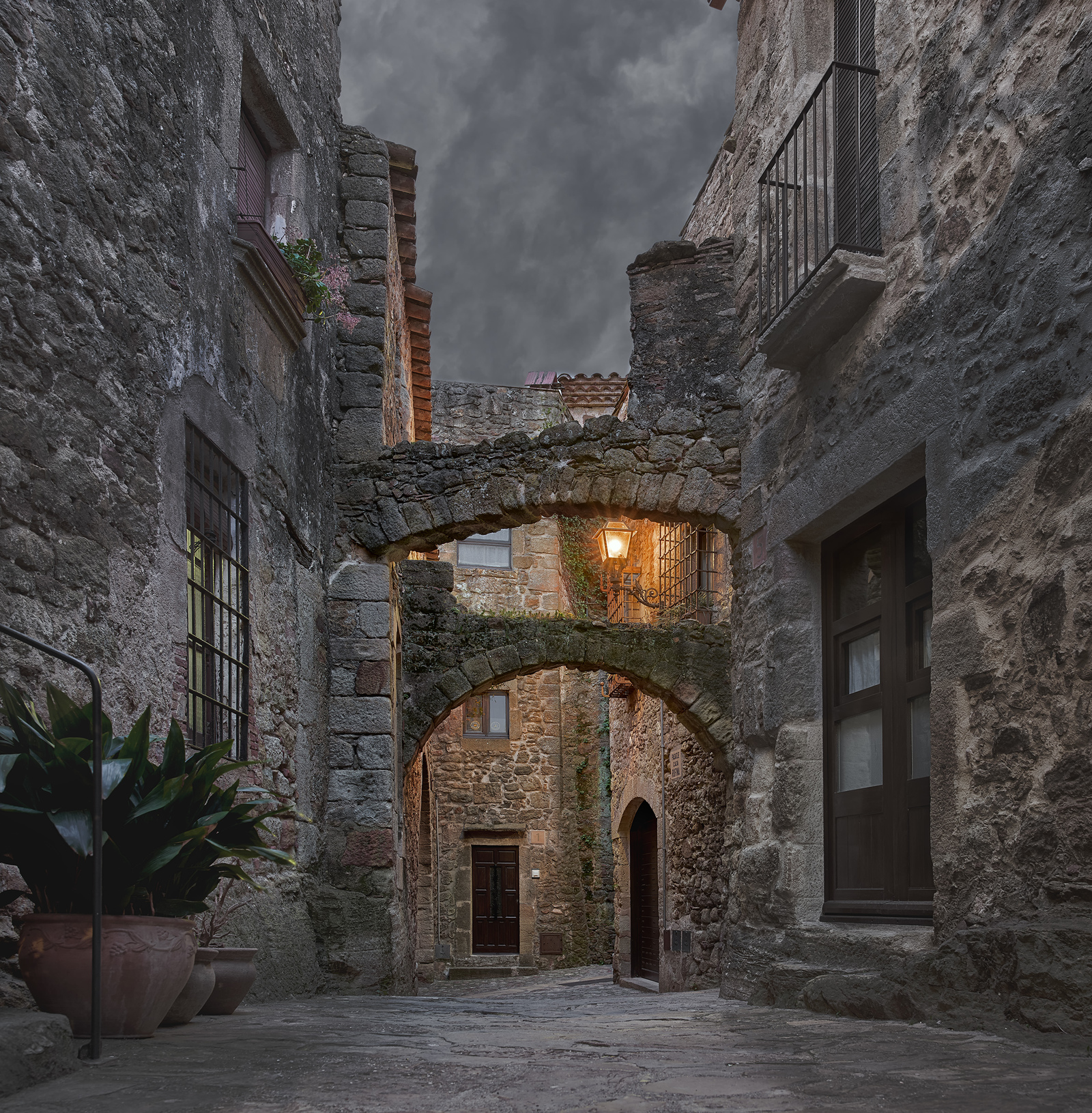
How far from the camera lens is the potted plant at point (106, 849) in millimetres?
2832

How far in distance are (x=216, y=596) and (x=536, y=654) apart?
15.1ft

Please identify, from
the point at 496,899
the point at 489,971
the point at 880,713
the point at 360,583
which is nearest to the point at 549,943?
the point at 489,971

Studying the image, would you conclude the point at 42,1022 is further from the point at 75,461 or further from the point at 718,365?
the point at 718,365

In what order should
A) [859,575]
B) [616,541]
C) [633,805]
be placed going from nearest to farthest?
1. [859,575]
2. [633,805]
3. [616,541]

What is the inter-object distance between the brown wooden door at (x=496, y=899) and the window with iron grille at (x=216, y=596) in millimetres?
12530

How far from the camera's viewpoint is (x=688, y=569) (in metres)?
11.4

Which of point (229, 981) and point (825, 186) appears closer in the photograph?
point (229, 981)

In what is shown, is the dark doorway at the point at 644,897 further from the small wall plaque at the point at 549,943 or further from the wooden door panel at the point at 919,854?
the wooden door panel at the point at 919,854

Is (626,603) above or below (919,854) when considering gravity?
above

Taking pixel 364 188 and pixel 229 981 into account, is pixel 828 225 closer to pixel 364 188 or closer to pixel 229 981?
pixel 229 981

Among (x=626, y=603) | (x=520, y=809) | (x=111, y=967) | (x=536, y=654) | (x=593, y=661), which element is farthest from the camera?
(x=520, y=809)

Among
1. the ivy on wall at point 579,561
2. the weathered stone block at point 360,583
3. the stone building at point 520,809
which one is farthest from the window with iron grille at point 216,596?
the ivy on wall at point 579,561

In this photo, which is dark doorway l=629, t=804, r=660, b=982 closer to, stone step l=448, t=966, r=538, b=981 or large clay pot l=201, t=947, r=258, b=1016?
stone step l=448, t=966, r=538, b=981

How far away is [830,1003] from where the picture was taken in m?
4.14
